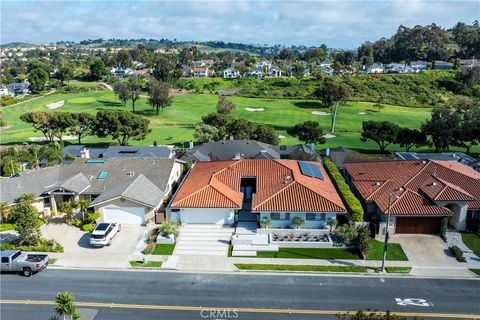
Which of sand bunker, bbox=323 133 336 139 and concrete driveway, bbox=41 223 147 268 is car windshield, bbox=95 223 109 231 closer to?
concrete driveway, bbox=41 223 147 268

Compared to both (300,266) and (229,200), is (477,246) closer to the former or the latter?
(300,266)

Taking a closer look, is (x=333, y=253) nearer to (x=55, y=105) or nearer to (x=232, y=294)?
(x=232, y=294)

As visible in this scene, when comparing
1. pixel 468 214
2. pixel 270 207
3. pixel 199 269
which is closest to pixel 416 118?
pixel 468 214

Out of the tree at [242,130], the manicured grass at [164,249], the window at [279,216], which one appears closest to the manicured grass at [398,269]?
the window at [279,216]

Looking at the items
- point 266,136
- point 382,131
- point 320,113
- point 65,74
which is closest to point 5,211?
point 266,136

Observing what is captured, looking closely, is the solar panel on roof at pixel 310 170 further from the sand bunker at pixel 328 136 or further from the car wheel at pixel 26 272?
the sand bunker at pixel 328 136

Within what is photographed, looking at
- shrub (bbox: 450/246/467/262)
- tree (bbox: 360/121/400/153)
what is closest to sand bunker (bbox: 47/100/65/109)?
tree (bbox: 360/121/400/153)

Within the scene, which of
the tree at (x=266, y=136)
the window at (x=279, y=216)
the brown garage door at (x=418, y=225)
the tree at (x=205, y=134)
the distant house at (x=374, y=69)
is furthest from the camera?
the distant house at (x=374, y=69)
